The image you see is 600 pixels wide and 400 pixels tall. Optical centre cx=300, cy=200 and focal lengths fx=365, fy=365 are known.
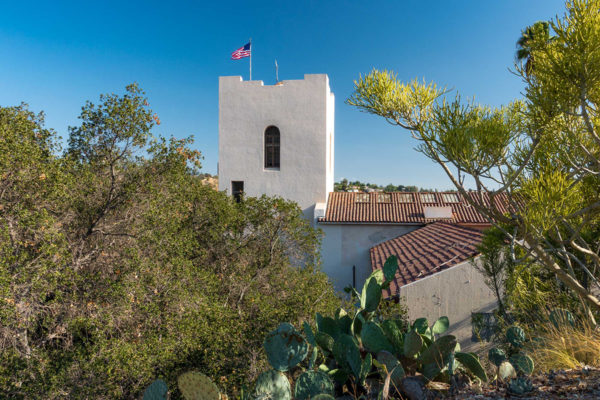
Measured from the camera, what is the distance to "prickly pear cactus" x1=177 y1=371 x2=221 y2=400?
320 cm

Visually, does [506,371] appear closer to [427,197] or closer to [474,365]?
[474,365]

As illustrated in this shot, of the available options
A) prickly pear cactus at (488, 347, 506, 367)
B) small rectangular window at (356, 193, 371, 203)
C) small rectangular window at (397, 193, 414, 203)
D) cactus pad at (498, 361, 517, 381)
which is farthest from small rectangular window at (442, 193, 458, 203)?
cactus pad at (498, 361, 517, 381)

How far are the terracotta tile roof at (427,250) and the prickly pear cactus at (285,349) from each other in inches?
226

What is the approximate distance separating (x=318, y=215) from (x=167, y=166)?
9.99 meters

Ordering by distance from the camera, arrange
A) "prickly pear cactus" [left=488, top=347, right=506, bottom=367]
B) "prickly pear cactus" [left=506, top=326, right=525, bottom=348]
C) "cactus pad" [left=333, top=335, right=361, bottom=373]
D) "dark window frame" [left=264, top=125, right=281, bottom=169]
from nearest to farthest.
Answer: "cactus pad" [left=333, top=335, right=361, bottom=373]
"prickly pear cactus" [left=488, top=347, right=506, bottom=367]
"prickly pear cactus" [left=506, top=326, right=525, bottom=348]
"dark window frame" [left=264, top=125, right=281, bottom=169]

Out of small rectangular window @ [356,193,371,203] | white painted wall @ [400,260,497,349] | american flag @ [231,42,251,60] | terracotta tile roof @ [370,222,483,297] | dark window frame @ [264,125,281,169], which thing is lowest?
white painted wall @ [400,260,497,349]

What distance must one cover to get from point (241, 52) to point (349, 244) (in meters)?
10.4

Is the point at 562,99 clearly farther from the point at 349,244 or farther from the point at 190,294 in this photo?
the point at 349,244

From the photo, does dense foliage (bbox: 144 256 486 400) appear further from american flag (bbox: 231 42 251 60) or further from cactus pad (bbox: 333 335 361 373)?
american flag (bbox: 231 42 251 60)

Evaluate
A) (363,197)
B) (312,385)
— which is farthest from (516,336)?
(363,197)

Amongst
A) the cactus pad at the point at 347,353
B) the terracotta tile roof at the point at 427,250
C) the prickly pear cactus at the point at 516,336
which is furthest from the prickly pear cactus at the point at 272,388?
the terracotta tile roof at the point at 427,250

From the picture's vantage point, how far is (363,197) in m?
19.7

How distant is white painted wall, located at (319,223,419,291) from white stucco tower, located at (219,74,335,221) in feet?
5.09

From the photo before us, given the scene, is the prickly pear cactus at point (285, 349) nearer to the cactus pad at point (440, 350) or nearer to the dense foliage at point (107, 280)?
the cactus pad at point (440, 350)
